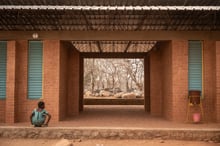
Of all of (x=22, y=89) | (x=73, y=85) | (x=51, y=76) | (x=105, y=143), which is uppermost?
(x=51, y=76)

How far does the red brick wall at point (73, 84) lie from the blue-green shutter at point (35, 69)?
3.15 metres

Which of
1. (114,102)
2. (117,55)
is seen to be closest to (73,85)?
(117,55)

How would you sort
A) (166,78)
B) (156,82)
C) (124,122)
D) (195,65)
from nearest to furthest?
(124,122)
(195,65)
(166,78)
(156,82)

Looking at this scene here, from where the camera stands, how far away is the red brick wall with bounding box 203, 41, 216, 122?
12.1 meters

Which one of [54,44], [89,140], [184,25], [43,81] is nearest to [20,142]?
[89,140]

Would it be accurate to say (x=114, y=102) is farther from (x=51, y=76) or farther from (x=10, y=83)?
(x=10, y=83)

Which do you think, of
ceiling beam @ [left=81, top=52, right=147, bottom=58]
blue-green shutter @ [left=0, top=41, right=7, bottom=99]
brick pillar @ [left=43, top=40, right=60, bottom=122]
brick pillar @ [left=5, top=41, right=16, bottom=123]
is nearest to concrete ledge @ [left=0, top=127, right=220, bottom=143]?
brick pillar @ [left=5, top=41, right=16, bottom=123]

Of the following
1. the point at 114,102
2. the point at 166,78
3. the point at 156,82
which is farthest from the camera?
the point at 114,102

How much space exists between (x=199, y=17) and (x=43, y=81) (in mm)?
6275

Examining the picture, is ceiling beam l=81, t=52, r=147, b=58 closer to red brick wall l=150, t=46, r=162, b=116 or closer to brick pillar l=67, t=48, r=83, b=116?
brick pillar l=67, t=48, r=83, b=116

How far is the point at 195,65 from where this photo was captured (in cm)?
1231

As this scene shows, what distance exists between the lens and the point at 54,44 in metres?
12.2

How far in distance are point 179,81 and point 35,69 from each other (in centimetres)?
559

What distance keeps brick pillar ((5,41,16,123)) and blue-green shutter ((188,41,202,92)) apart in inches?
266
